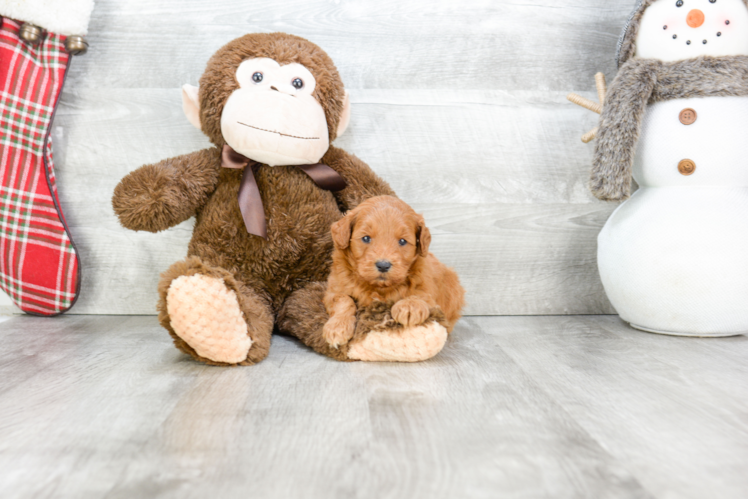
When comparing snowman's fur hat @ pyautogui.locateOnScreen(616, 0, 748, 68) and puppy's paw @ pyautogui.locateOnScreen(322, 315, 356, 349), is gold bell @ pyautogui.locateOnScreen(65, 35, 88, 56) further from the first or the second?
snowman's fur hat @ pyautogui.locateOnScreen(616, 0, 748, 68)

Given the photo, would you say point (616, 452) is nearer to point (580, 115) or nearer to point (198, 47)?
point (580, 115)

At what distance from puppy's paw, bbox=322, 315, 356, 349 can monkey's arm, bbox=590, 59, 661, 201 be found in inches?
20.6

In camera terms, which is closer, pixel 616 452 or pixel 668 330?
pixel 616 452

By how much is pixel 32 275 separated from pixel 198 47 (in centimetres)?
59

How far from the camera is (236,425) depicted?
25.1 inches

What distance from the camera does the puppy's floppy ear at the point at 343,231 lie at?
2.85 ft

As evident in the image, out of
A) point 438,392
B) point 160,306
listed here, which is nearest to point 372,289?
point 438,392

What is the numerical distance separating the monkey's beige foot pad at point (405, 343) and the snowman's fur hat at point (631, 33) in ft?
2.19

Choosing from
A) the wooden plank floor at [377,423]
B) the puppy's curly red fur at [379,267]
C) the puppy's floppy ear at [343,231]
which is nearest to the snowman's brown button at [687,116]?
the wooden plank floor at [377,423]

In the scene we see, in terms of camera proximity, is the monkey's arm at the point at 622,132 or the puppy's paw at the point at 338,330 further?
the monkey's arm at the point at 622,132

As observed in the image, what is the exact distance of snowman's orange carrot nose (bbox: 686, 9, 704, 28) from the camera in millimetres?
1001

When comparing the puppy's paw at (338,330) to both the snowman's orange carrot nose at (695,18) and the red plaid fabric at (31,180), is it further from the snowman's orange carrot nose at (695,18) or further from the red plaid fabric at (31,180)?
the snowman's orange carrot nose at (695,18)

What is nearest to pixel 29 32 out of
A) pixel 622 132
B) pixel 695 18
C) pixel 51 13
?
pixel 51 13

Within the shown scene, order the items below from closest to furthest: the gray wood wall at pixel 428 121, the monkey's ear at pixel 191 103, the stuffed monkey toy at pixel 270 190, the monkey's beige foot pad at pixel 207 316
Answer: the monkey's beige foot pad at pixel 207 316 < the stuffed monkey toy at pixel 270 190 < the monkey's ear at pixel 191 103 < the gray wood wall at pixel 428 121
